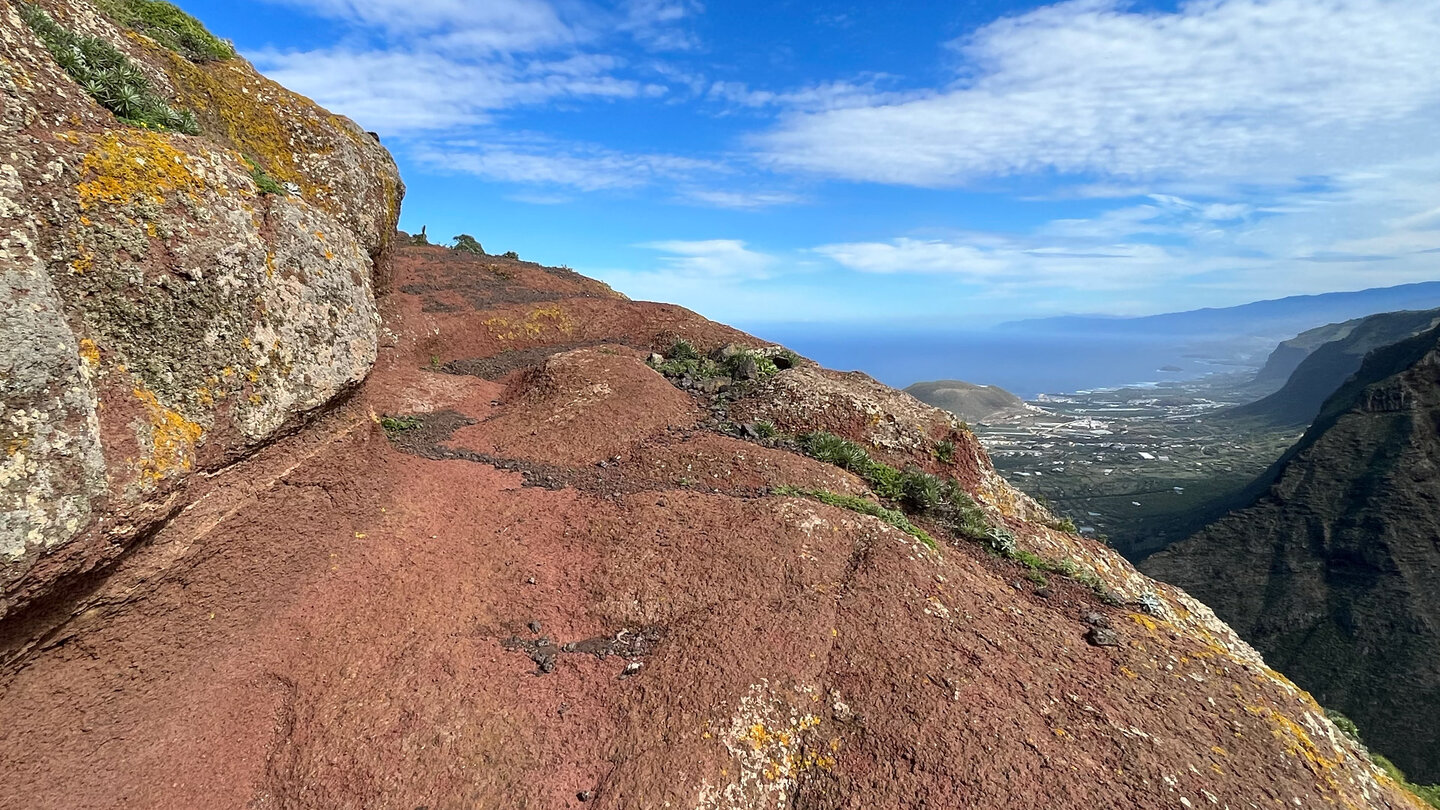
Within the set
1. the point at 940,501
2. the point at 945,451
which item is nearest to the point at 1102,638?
the point at 940,501

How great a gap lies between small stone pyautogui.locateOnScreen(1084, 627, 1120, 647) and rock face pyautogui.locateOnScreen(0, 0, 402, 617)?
39.5ft

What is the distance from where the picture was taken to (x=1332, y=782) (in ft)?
23.2

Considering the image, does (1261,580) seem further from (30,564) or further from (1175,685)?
(30,564)

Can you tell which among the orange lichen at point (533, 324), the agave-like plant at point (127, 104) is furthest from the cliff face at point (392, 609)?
the orange lichen at point (533, 324)

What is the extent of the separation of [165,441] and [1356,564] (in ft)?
304

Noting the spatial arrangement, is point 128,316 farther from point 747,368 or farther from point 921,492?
point 747,368

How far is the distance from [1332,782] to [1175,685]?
1663 mm

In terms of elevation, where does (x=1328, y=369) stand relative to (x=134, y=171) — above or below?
below

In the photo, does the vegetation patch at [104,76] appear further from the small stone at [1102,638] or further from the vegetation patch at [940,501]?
the small stone at [1102,638]

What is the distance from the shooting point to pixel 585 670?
24.4 ft

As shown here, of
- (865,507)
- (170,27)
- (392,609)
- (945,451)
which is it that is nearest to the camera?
(392,609)

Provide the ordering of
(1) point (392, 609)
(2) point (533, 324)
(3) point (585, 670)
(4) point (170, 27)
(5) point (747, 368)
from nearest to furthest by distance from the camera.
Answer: (3) point (585, 670) → (1) point (392, 609) → (4) point (170, 27) → (5) point (747, 368) → (2) point (533, 324)

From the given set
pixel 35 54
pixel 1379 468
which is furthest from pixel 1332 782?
pixel 1379 468

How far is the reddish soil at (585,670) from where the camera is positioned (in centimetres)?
590
